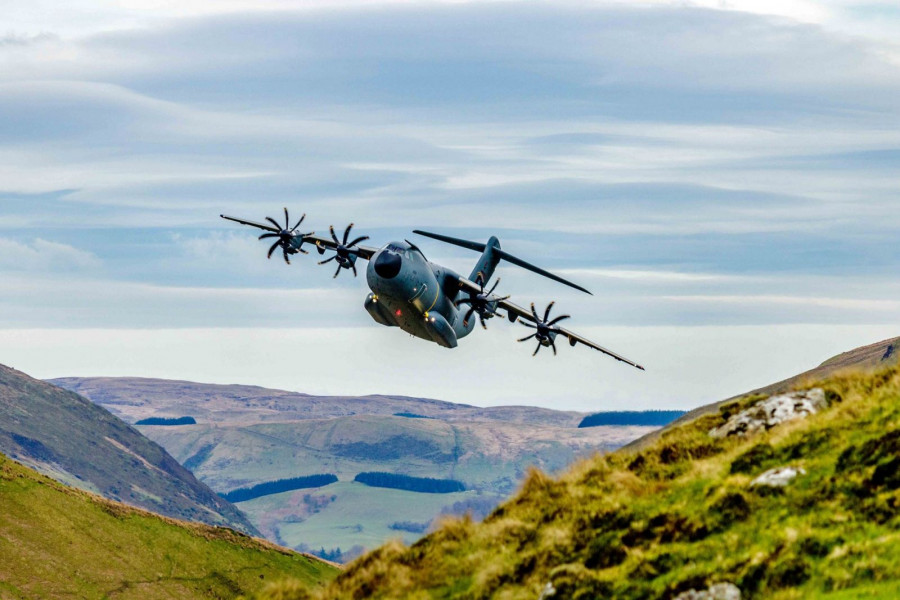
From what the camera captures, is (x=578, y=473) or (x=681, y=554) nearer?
(x=681, y=554)

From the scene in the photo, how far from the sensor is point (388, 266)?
65.9 metres

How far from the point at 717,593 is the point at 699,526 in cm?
396

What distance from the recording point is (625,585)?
72.6 feet

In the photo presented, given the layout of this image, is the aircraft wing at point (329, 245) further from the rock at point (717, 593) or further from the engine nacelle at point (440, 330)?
the rock at point (717, 593)

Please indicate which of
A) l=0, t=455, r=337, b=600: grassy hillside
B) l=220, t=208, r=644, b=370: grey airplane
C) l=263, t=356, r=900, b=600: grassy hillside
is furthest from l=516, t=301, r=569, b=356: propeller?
l=0, t=455, r=337, b=600: grassy hillside

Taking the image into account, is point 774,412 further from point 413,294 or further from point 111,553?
point 111,553

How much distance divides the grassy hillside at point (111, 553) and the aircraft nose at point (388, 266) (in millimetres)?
A: 81083

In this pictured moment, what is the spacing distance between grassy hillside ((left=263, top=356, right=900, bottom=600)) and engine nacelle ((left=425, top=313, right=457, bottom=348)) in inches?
1568

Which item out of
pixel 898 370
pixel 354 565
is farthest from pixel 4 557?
pixel 898 370

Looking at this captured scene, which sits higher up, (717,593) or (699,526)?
(699,526)

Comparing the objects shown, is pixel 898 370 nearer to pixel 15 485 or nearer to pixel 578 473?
pixel 578 473

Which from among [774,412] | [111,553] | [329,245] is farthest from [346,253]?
[111,553]

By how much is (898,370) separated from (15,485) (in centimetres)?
15561

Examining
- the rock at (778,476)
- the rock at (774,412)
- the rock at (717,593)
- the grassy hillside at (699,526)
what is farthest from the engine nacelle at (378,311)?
the rock at (717,593)
